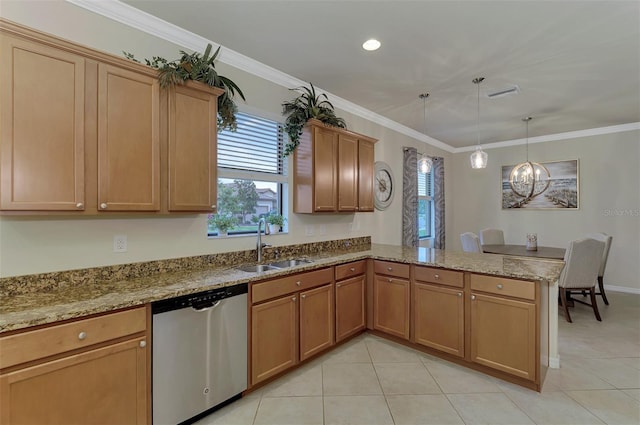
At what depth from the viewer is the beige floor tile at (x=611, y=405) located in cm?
206

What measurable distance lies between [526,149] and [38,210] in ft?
23.0

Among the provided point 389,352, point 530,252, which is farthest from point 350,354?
point 530,252

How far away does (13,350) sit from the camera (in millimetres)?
1322

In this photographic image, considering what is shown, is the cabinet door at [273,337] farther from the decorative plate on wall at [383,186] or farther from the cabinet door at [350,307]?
the decorative plate on wall at [383,186]

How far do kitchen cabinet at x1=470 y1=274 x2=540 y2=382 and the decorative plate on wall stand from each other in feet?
7.16

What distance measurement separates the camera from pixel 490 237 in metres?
5.24

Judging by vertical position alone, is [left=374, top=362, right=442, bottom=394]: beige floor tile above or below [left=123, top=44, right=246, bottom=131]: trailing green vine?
below

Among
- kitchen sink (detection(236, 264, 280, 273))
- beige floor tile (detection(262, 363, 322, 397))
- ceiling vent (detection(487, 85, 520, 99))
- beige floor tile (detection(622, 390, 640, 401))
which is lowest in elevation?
beige floor tile (detection(622, 390, 640, 401))

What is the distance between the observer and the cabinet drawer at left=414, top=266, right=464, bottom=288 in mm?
2697

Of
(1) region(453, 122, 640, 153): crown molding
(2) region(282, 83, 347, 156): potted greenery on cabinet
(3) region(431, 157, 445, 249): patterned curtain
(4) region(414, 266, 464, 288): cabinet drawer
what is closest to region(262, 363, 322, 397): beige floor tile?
(4) region(414, 266, 464, 288): cabinet drawer

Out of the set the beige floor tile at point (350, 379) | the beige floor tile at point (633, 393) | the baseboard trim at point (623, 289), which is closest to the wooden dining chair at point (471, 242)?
the beige floor tile at point (633, 393)

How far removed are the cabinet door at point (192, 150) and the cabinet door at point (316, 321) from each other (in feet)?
3.80

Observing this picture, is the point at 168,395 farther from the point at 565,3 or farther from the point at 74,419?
the point at 565,3

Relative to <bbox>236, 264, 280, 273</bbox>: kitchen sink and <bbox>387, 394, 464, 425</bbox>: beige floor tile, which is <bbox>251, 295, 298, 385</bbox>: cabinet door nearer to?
<bbox>236, 264, 280, 273</bbox>: kitchen sink
